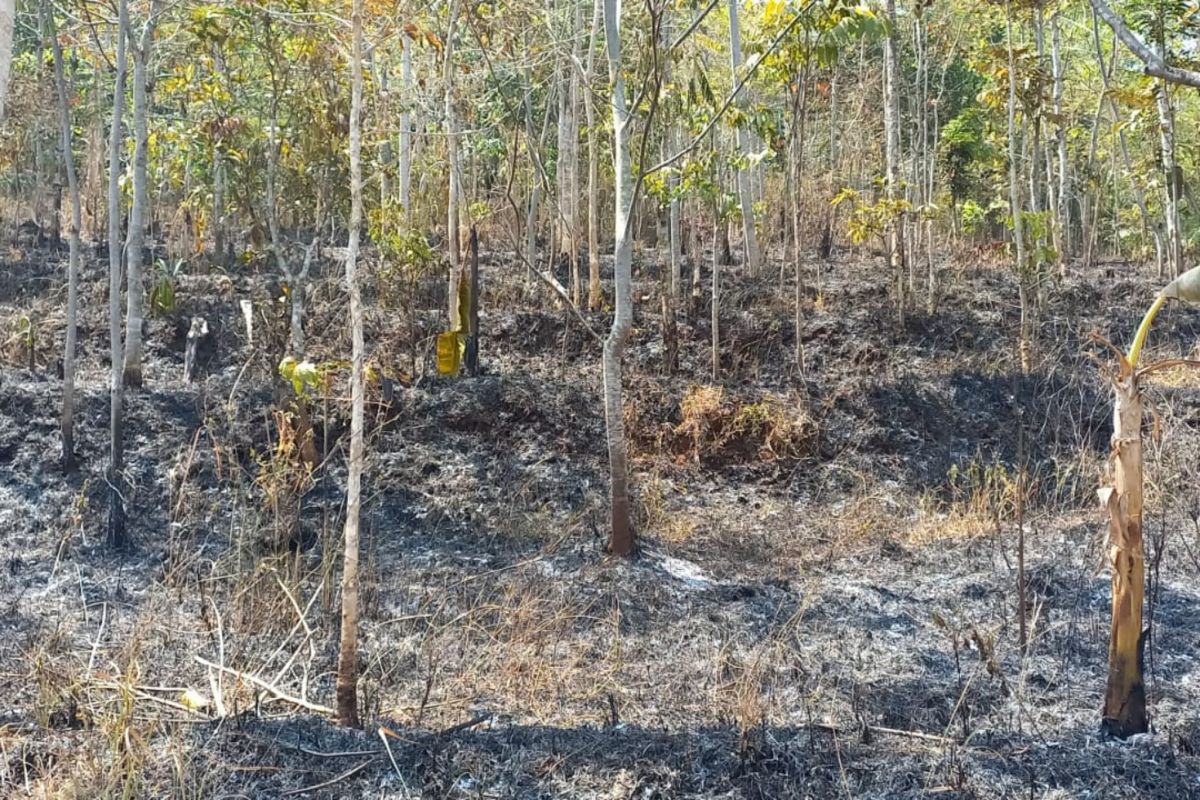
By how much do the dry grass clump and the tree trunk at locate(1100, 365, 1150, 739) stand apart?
5038mm

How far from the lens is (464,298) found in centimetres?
889

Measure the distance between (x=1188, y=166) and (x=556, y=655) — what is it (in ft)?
69.4

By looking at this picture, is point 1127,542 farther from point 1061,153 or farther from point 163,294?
point 1061,153

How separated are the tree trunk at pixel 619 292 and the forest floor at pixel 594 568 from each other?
429 mm

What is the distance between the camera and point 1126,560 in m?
3.67

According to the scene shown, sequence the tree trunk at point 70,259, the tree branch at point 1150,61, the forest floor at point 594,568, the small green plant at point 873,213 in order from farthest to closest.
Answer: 1. the small green plant at point 873,213
2. the tree trunk at point 70,259
3. the forest floor at point 594,568
4. the tree branch at point 1150,61

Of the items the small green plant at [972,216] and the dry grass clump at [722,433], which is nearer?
the dry grass clump at [722,433]

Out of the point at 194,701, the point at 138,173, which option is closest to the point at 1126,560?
the point at 194,701

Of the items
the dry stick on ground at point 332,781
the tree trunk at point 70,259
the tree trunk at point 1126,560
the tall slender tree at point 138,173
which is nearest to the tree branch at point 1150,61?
the tree trunk at point 1126,560

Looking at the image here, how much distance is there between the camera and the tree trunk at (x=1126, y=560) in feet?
11.7

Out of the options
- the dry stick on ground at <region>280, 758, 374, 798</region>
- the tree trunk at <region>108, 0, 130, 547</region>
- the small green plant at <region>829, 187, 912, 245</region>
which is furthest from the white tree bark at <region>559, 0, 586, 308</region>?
the dry stick on ground at <region>280, 758, 374, 798</region>

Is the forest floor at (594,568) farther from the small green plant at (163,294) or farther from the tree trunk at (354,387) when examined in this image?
the tree trunk at (354,387)

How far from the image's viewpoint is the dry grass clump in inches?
352

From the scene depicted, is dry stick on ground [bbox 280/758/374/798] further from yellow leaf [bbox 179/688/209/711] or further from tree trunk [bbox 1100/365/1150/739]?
tree trunk [bbox 1100/365/1150/739]
